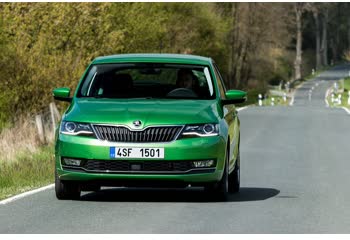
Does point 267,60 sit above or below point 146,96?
below

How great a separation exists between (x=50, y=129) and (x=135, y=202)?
575 inches

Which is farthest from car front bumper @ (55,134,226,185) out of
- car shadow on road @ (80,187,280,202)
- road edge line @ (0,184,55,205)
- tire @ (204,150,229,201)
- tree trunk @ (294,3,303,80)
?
tree trunk @ (294,3,303,80)

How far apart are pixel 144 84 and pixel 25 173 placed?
9.23 feet

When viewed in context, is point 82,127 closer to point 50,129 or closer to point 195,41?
point 50,129

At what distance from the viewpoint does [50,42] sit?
34000mm

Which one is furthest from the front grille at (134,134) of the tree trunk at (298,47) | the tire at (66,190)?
the tree trunk at (298,47)

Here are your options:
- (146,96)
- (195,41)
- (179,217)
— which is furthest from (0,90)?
(195,41)

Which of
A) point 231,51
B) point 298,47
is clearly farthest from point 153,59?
point 298,47

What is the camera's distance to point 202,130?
39.1ft

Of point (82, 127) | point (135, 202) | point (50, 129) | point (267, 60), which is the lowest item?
point (267, 60)

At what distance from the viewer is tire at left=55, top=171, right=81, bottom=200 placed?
12.2 meters

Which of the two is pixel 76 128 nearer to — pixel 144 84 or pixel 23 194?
pixel 23 194

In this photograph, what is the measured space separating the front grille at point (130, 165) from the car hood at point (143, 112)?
375mm

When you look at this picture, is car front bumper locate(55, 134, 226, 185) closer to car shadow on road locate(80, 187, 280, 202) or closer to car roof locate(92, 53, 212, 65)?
car shadow on road locate(80, 187, 280, 202)
